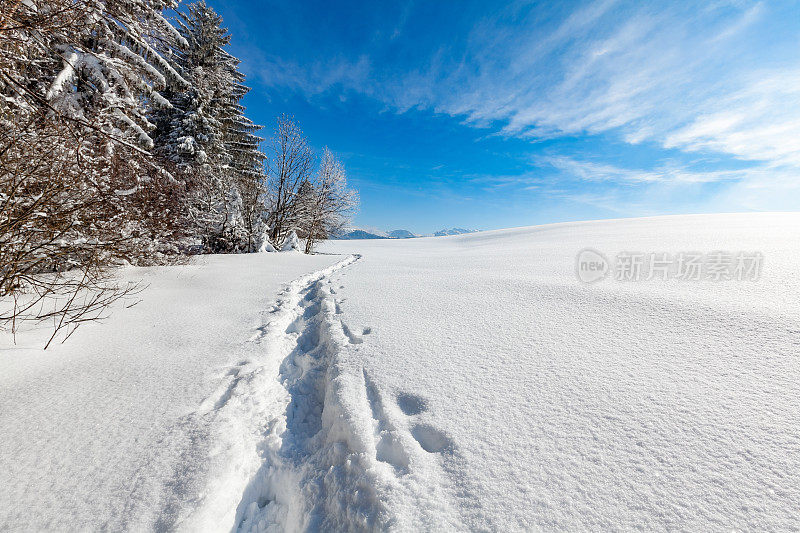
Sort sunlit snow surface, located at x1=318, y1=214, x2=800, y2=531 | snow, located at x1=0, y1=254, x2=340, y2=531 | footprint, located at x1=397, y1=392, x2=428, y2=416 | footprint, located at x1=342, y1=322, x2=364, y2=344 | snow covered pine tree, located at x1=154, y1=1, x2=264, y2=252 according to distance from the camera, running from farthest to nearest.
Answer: snow covered pine tree, located at x1=154, y1=1, x2=264, y2=252 < footprint, located at x1=342, y1=322, x2=364, y2=344 < footprint, located at x1=397, y1=392, x2=428, y2=416 < snow, located at x1=0, y1=254, x2=340, y2=531 < sunlit snow surface, located at x1=318, y1=214, x2=800, y2=531

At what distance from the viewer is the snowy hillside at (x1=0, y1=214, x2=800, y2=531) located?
126 centimetres

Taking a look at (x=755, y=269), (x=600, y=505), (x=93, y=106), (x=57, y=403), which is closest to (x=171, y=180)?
(x=93, y=106)

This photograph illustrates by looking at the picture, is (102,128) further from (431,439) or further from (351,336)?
(431,439)

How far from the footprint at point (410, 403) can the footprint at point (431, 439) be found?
0.15m

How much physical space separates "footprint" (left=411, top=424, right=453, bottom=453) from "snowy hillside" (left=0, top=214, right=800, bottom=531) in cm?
1

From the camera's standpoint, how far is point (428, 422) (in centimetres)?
177

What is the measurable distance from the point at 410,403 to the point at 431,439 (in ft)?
1.12

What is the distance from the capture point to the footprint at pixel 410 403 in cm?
193

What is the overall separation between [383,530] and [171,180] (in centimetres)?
875

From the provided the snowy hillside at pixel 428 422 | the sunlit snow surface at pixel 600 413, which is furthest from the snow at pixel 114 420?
the sunlit snow surface at pixel 600 413

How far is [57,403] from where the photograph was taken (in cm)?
199

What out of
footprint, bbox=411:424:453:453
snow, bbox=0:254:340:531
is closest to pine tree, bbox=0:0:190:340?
snow, bbox=0:254:340:531

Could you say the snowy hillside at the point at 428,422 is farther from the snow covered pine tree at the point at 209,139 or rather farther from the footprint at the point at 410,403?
the snow covered pine tree at the point at 209,139

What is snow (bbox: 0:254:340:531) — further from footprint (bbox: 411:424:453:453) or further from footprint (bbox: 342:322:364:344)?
footprint (bbox: 411:424:453:453)
